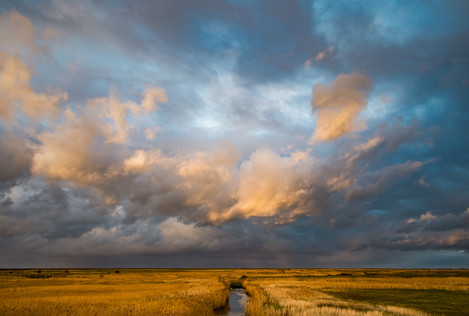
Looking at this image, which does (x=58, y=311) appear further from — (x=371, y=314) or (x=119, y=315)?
(x=371, y=314)

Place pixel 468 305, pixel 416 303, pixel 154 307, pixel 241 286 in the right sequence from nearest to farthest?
1. pixel 154 307
2. pixel 468 305
3. pixel 416 303
4. pixel 241 286

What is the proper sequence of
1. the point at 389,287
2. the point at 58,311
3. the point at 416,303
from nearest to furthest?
1. the point at 58,311
2. the point at 416,303
3. the point at 389,287

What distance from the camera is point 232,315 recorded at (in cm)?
3391

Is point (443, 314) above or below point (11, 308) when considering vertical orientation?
below

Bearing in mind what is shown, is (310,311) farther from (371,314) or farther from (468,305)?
(468,305)

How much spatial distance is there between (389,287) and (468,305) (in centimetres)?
2812

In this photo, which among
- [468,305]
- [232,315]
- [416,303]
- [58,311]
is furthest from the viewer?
[416,303]

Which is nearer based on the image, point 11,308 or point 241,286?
Result: point 11,308

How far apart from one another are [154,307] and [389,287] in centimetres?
5316

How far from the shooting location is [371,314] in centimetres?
2667

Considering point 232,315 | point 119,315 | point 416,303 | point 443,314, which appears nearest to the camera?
point 119,315

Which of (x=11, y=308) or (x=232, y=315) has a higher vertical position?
(x=11, y=308)

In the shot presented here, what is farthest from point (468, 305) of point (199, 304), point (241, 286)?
point (241, 286)

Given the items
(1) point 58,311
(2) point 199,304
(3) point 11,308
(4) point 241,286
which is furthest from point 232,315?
(4) point 241,286
